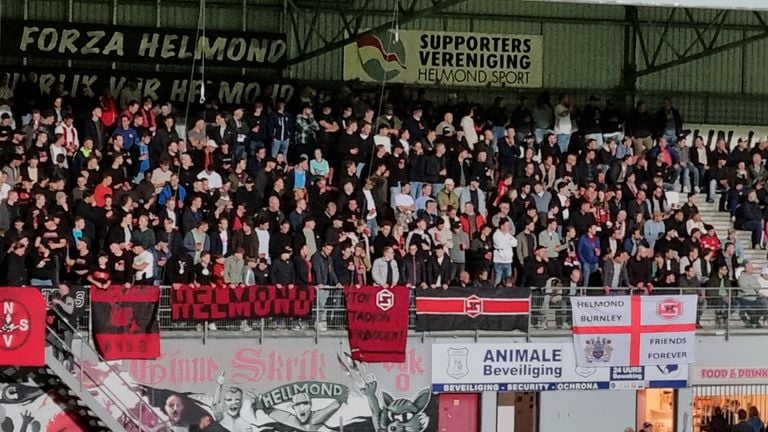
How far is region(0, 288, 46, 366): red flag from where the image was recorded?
25031 mm

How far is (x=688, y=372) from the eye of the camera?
3081cm

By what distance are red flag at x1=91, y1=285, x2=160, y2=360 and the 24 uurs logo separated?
47.3 inches

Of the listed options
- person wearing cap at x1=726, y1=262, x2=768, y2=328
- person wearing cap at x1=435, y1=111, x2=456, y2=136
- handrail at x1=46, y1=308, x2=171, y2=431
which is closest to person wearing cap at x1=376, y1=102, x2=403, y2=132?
person wearing cap at x1=435, y1=111, x2=456, y2=136

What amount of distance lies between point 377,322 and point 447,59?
11092mm

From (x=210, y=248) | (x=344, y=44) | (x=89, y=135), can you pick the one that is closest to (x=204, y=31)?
(x=344, y=44)

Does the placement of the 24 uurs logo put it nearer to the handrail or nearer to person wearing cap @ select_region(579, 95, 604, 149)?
the handrail

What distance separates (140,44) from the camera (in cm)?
3494

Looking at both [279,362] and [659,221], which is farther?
[659,221]

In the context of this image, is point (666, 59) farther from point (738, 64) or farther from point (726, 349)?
point (726, 349)

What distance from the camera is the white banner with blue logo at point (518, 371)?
2939 centimetres

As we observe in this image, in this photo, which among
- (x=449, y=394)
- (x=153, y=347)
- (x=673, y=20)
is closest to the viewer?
(x=153, y=347)

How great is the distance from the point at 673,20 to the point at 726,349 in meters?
11.1

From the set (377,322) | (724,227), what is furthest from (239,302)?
(724,227)

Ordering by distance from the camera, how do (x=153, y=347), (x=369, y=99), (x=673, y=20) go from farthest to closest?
(x=673, y=20) < (x=369, y=99) < (x=153, y=347)
